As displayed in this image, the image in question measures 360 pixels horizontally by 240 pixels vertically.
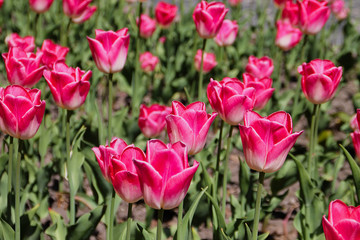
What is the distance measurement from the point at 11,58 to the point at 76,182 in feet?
1.65

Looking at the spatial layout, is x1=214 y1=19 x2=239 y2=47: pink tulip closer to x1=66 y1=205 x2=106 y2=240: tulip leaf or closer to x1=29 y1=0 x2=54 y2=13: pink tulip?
x1=29 y1=0 x2=54 y2=13: pink tulip

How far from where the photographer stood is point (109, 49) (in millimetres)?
1713

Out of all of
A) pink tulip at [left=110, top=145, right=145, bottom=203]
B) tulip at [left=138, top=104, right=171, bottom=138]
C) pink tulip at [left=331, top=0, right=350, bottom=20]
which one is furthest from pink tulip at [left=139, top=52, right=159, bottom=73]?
pink tulip at [left=110, top=145, right=145, bottom=203]

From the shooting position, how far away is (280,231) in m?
2.34

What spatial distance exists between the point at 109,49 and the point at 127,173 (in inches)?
26.1

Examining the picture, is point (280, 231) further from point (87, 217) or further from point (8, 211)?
point (8, 211)

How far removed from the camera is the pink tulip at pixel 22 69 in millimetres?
1765

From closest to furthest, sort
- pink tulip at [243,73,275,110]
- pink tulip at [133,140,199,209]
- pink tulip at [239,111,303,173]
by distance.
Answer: pink tulip at [133,140,199,209] < pink tulip at [239,111,303,173] < pink tulip at [243,73,275,110]

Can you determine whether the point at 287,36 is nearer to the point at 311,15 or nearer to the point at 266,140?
the point at 311,15

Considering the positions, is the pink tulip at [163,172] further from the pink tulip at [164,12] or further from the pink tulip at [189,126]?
the pink tulip at [164,12]

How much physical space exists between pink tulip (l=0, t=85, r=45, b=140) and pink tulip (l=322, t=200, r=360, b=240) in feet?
2.58

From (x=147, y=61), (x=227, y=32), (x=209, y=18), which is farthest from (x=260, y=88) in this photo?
(x=147, y=61)

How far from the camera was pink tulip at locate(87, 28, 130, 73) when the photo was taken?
1699 millimetres

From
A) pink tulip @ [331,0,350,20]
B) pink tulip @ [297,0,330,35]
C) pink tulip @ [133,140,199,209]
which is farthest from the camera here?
pink tulip @ [331,0,350,20]
